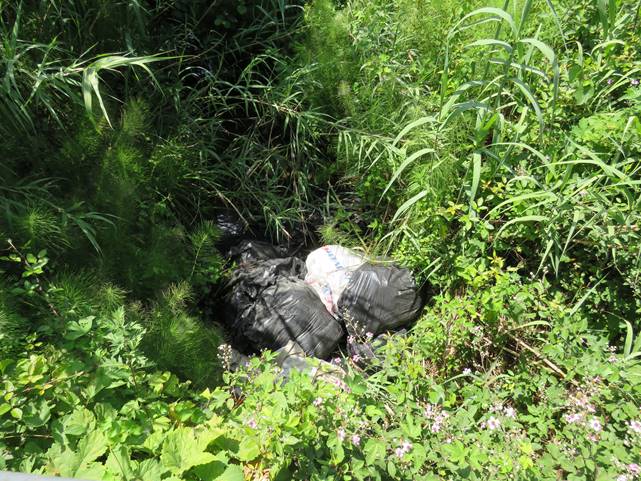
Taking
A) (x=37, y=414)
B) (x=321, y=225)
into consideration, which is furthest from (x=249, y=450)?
(x=321, y=225)

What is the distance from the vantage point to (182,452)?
108 centimetres

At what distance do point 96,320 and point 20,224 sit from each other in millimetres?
452

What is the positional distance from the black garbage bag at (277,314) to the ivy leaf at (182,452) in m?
0.99

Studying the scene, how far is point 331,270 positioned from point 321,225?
34 centimetres

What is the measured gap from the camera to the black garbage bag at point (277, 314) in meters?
2.11

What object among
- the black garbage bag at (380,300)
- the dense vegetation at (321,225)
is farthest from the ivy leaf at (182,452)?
the black garbage bag at (380,300)

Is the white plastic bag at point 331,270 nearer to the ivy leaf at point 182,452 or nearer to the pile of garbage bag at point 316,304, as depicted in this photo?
the pile of garbage bag at point 316,304

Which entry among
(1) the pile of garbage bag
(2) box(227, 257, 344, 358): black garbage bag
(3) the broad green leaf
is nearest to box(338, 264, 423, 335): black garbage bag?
(1) the pile of garbage bag

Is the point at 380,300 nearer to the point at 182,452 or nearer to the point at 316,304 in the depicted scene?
the point at 316,304

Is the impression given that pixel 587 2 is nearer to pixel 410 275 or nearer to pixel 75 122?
pixel 410 275

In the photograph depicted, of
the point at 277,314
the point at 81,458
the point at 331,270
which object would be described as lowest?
the point at 277,314

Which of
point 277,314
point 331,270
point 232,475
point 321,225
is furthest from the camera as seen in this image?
point 321,225

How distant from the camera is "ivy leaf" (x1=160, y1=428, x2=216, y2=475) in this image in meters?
1.06

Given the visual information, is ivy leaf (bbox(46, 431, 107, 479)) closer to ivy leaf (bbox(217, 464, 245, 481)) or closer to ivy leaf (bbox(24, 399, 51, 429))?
ivy leaf (bbox(24, 399, 51, 429))
